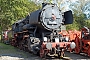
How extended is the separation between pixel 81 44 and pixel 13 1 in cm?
824

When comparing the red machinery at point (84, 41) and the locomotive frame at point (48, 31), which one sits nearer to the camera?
the locomotive frame at point (48, 31)

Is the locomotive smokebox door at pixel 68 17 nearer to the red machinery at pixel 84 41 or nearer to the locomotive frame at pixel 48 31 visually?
the locomotive frame at pixel 48 31

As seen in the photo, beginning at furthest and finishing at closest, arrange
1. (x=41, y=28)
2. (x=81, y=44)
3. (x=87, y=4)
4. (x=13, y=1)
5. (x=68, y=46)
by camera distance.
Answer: (x=87, y=4) < (x=13, y=1) < (x=81, y=44) < (x=41, y=28) < (x=68, y=46)

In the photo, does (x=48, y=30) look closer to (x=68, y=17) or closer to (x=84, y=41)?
(x=68, y=17)

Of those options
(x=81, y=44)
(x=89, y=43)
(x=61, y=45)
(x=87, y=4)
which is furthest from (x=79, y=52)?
(x=87, y=4)

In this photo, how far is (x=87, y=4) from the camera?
4838cm

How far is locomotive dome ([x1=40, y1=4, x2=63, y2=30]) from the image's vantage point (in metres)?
10.8

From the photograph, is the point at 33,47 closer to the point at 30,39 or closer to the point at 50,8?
the point at 30,39

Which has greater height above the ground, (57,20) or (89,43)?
(57,20)

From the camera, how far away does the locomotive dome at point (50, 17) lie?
10818mm

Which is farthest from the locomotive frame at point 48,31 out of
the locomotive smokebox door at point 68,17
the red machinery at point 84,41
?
the red machinery at point 84,41

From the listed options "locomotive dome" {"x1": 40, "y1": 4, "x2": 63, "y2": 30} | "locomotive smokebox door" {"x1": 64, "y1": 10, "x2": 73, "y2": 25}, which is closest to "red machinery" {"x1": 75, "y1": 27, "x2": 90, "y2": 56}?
"locomotive smokebox door" {"x1": 64, "y1": 10, "x2": 73, "y2": 25}

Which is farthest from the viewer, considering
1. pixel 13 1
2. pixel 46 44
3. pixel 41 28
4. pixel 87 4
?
pixel 87 4

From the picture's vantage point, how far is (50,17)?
1107 cm
